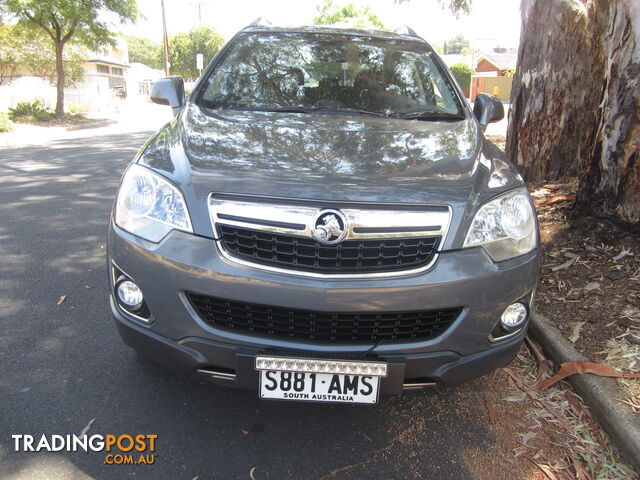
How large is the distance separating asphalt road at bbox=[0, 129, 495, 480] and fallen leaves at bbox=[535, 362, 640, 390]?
36cm

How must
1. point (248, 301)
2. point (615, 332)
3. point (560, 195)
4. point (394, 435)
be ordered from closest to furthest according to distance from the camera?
1. point (248, 301)
2. point (394, 435)
3. point (615, 332)
4. point (560, 195)

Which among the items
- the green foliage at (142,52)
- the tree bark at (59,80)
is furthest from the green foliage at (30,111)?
the green foliage at (142,52)

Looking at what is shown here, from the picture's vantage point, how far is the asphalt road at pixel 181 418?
7.03 feet

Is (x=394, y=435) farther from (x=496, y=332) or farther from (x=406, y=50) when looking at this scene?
(x=406, y=50)

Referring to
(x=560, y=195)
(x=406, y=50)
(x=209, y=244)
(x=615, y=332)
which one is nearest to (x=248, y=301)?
(x=209, y=244)

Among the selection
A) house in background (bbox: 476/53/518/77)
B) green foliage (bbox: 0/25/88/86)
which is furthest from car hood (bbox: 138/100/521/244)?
house in background (bbox: 476/53/518/77)

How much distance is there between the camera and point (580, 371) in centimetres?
268

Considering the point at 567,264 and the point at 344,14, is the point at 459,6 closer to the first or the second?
the point at 567,264

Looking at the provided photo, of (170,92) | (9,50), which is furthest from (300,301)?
(9,50)

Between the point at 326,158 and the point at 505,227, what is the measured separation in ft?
2.67

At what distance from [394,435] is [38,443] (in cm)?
155

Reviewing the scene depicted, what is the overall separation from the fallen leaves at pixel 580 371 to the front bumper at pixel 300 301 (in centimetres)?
80

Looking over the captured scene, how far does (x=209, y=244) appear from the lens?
200 centimetres

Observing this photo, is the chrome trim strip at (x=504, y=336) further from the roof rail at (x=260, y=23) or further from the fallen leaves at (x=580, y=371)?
the roof rail at (x=260, y=23)
